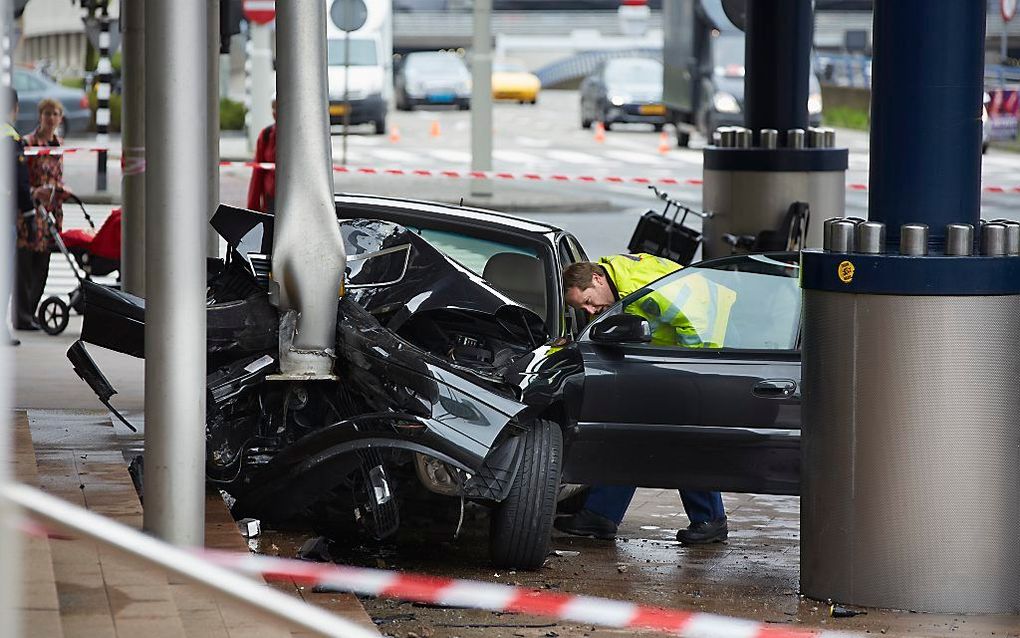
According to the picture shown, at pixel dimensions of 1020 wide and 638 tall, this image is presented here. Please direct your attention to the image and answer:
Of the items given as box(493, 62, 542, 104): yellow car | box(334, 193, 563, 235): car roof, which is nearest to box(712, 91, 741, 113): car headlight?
box(493, 62, 542, 104): yellow car

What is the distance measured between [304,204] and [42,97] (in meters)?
27.9

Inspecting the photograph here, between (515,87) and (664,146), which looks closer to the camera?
(664,146)

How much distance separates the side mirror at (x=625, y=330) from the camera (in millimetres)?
7406

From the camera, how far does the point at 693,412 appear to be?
748 centimetres

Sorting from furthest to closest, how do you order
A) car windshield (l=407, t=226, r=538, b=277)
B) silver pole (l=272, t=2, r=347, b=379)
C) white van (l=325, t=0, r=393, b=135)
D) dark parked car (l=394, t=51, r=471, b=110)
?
dark parked car (l=394, t=51, r=471, b=110)
white van (l=325, t=0, r=393, b=135)
car windshield (l=407, t=226, r=538, b=277)
silver pole (l=272, t=2, r=347, b=379)

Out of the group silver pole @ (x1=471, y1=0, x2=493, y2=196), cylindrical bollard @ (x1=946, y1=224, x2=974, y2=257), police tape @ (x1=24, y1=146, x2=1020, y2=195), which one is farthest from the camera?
silver pole @ (x1=471, y1=0, x2=493, y2=196)

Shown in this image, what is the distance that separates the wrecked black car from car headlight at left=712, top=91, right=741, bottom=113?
88.7 ft

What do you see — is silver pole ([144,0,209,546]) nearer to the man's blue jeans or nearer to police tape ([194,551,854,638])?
police tape ([194,551,854,638])

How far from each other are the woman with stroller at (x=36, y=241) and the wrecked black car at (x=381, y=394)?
20.1ft

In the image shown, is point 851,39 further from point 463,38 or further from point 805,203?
point 805,203

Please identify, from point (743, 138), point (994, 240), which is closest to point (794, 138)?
point (743, 138)

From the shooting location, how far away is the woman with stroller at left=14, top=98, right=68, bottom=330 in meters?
13.4

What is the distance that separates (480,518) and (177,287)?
2559 millimetres

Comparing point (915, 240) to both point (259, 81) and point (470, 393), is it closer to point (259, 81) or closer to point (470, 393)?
point (470, 393)
